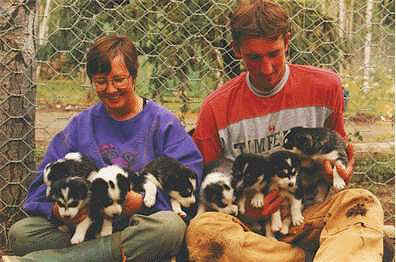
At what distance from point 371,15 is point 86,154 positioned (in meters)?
1.94

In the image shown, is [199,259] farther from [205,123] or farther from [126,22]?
[126,22]

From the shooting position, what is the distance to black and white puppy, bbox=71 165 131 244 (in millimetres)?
2680

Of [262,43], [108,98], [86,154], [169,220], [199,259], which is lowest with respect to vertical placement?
[199,259]

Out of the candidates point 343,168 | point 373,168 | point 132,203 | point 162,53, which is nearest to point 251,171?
point 343,168

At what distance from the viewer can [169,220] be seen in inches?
106

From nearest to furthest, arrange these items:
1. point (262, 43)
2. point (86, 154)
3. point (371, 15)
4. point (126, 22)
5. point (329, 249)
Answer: point (329, 249)
point (262, 43)
point (86, 154)
point (126, 22)
point (371, 15)

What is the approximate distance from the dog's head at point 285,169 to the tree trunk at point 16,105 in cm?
129

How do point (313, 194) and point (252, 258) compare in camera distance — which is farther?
point (313, 194)

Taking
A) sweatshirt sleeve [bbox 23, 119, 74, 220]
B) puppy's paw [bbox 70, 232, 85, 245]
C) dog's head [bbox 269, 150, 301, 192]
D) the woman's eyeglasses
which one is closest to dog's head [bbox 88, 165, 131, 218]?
puppy's paw [bbox 70, 232, 85, 245]

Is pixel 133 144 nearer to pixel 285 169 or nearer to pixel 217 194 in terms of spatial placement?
pixel 217 194

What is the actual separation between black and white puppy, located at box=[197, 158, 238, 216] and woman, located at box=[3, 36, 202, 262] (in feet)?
0.21

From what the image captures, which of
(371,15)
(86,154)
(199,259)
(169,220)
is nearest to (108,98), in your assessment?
(86,154)

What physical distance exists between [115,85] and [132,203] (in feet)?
1.53

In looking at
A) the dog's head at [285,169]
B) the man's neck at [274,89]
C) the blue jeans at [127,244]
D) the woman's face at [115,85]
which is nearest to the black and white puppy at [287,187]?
the dog's head at [285,169]
